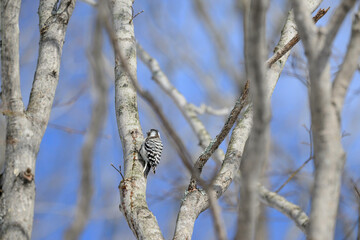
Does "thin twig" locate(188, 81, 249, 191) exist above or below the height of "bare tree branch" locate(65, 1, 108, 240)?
above

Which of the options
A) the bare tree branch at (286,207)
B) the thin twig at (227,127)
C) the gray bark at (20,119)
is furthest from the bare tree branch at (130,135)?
the bare tree branch at (286,207)

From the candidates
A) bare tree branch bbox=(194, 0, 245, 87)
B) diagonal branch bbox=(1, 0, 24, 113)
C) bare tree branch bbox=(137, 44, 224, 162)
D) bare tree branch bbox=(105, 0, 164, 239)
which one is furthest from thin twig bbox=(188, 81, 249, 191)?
bare tree branch bbox=(194, 0, 245, 87)

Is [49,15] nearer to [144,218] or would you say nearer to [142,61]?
[144,218]

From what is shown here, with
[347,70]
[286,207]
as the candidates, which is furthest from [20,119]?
[286,207]

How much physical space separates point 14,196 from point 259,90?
1352 mm

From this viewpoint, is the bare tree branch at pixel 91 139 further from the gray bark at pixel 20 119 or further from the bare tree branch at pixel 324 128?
the gray bark at pixel 20 119

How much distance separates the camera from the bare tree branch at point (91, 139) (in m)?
0.85

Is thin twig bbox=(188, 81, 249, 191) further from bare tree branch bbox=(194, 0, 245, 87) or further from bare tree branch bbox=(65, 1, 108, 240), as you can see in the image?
bare tree branch bbox=(194, 0, 245, 87)

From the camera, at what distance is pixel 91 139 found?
89 centimetres

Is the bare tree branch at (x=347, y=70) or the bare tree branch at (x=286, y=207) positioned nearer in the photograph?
the bare tree branch at (x=347, y=70)

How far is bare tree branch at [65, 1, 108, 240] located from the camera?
854 mm

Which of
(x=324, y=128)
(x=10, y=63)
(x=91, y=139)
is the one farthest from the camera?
(x=10, y=63)

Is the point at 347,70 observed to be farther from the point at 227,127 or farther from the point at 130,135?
the point at 130,135

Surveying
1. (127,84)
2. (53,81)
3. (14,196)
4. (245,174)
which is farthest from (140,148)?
(245,174)
